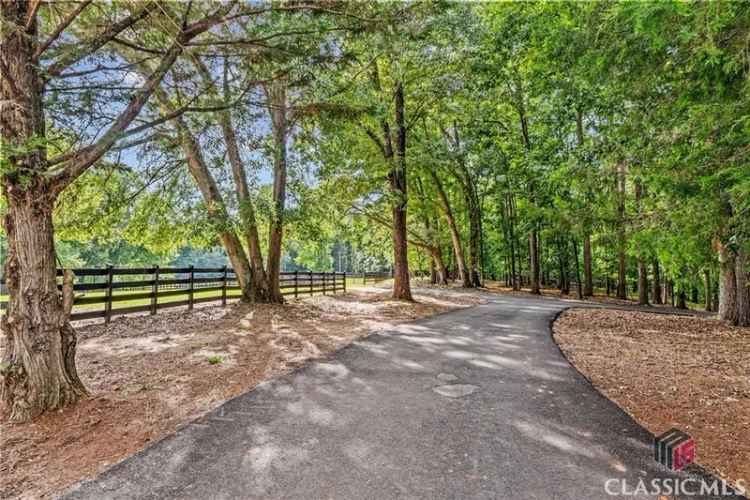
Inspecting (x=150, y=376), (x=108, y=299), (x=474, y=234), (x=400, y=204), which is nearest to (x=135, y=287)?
(x=108, y=299)

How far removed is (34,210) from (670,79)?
297 inches

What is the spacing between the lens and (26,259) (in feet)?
11.3

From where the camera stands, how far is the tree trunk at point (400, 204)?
13.2 metres

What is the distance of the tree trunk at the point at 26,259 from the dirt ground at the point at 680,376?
559 cm

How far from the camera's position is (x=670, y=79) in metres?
4.96

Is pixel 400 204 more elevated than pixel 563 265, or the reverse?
pixel 400 204

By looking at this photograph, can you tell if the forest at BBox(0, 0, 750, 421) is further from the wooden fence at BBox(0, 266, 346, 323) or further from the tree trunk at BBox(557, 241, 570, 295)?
the tree trunk at BBox(557, 241, 570, 295)

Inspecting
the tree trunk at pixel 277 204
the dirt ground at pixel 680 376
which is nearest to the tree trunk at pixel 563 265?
the dirt ground at pixel 680 376

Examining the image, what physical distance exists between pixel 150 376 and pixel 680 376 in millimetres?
6816

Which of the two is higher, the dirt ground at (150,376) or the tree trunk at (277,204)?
the tree trunk at (277,204)

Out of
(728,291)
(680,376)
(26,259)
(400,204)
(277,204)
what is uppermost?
(400,204)

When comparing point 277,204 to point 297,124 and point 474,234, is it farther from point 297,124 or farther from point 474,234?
point 474,234

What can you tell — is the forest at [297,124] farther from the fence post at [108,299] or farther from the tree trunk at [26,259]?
the fence post at [108,299]

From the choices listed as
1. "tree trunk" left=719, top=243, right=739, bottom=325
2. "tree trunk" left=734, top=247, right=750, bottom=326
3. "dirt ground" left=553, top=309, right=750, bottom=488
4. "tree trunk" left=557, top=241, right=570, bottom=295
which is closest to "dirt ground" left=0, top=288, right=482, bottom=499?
"dirt ground" left=553, top=309, right=750, bottom=488
